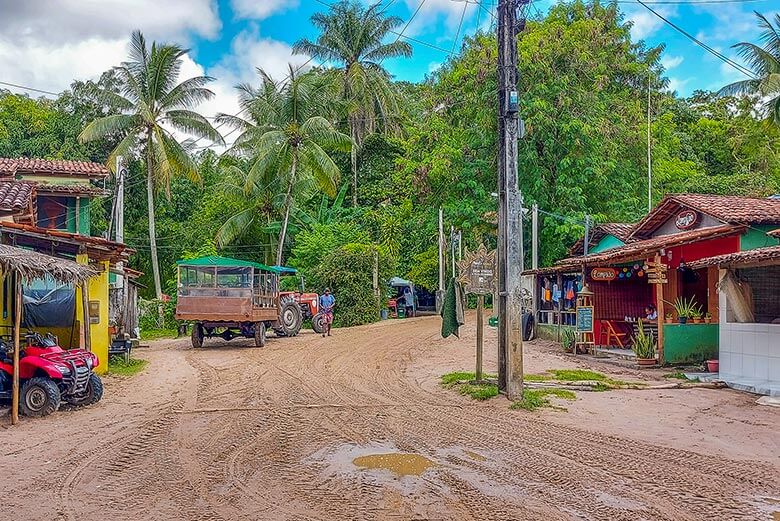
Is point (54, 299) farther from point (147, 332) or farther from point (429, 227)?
point (429, 227)

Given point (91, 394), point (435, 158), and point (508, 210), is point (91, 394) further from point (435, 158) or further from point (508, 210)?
point (435, 158)

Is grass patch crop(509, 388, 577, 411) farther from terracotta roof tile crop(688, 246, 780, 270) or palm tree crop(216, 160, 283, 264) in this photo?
palm tree crop(216, 160, 283, 264)

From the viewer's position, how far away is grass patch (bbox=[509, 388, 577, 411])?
9609mm

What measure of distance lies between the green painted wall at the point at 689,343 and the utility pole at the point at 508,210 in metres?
5.71

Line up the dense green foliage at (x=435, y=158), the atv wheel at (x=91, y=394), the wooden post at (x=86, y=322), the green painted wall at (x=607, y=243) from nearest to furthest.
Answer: the atv wheel at (x=91, y=394), the wooden post at (x=86, y=322), the green painted wall at (x=607, y=243), the dense green foliage at (x=435, y=158)

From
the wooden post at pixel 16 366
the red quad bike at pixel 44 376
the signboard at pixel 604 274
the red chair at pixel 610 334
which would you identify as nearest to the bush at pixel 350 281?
the red chair at pixel 610 334

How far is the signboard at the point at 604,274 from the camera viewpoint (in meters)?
Result: 17.1

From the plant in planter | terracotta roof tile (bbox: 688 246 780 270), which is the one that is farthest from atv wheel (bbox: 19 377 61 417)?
the plant in planter

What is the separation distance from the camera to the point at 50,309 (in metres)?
12.8

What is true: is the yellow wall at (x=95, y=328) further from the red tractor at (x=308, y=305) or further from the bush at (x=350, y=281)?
the bush at (x=350, y=281)

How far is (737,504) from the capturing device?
213 inches

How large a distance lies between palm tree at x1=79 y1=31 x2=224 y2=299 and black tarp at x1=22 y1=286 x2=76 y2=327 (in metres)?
13.4

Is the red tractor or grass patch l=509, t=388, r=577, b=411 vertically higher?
the red tractor

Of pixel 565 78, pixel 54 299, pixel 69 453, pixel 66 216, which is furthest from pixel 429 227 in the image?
pixel 69 453
